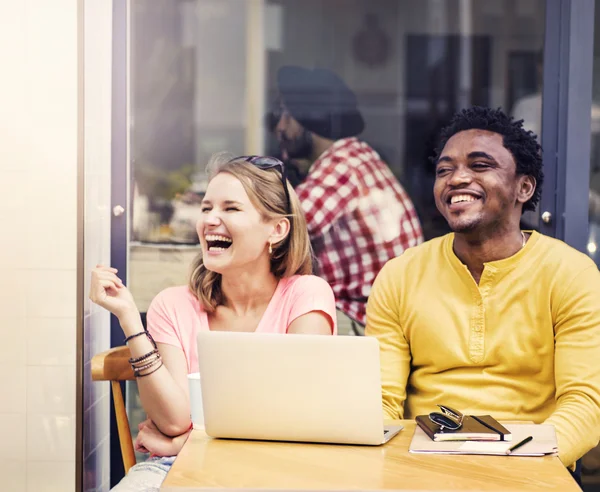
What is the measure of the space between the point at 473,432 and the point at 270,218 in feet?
3.62

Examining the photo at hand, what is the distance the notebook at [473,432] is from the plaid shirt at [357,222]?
1.39 meters

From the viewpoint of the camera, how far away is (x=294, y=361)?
5.57 feet

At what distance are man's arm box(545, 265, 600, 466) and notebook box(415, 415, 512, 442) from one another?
0.40 meters

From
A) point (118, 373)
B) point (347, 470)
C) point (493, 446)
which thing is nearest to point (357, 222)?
point (118, 373)

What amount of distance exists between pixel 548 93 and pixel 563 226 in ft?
1.61

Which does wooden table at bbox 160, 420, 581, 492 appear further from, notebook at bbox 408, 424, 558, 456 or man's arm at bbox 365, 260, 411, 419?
man's arm at bbox 365, 260, 411, 419

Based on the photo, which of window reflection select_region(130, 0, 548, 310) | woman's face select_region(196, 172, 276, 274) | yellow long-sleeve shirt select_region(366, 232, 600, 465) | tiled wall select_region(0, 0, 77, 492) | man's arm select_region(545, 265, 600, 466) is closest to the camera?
man's arm select_region(545, 265, 600, 466)

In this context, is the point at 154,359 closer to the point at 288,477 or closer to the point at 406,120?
the point at 288,477

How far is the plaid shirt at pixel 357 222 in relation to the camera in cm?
317

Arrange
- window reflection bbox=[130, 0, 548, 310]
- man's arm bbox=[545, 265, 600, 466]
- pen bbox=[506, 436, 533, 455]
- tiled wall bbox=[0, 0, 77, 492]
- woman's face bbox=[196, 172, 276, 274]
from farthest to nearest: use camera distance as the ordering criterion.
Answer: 1. window reflection bbox=[130, 0, 548, 310]
2. tiled wall bbox=[0, 0, 77, 492]
3. woman's face bbox=[196, 172, 276, 274]
4. man's arm bbox=[545, 265, 600, 466]
5. pen bbox=[506, 436, 533, 455]

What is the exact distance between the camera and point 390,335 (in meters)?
2.50

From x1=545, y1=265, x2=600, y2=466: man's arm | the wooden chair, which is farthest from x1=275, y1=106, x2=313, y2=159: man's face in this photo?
x1=545, y1=265, x2=600, y2=466: man's arm

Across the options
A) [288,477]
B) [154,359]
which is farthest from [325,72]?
[288,477]

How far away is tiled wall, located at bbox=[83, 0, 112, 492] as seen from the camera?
10.0 ft
